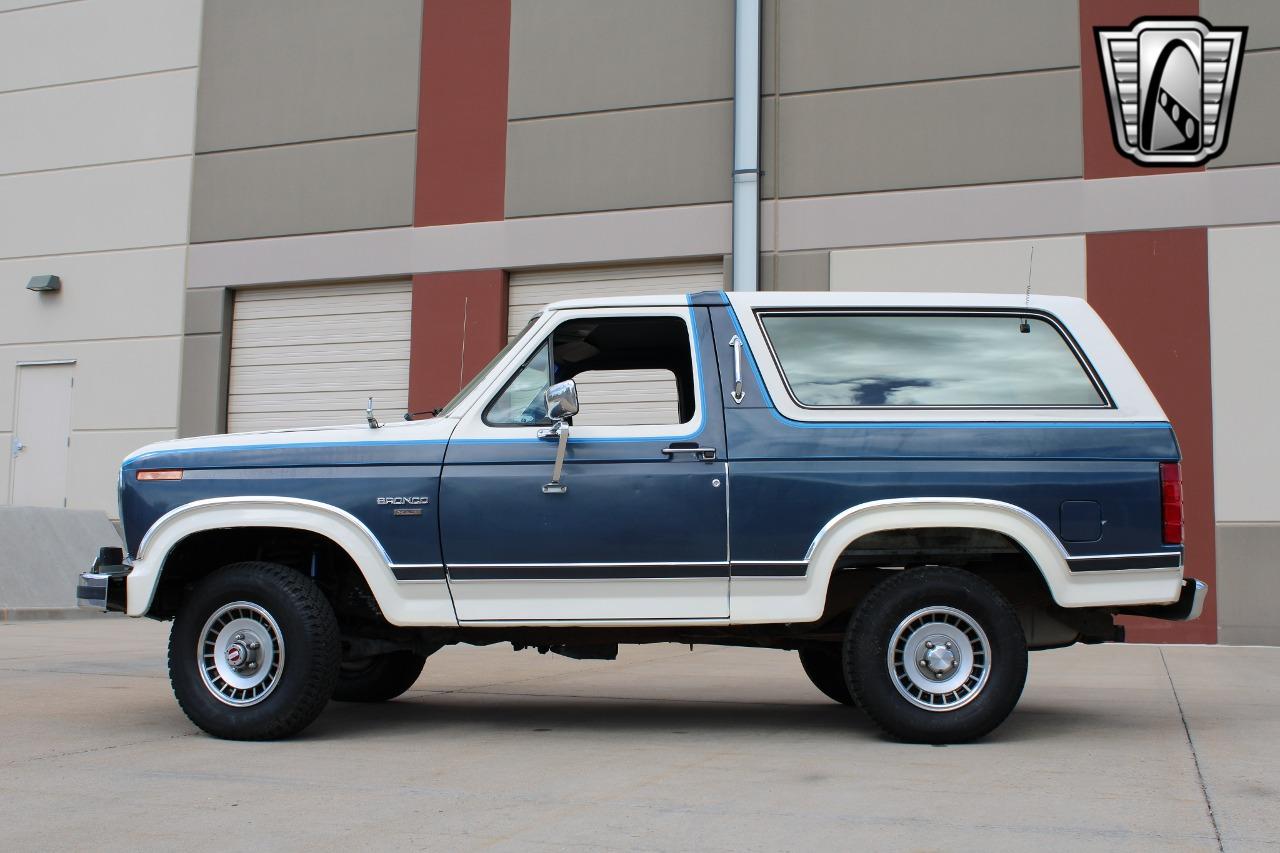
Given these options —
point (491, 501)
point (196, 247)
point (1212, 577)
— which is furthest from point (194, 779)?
point (196, 247)

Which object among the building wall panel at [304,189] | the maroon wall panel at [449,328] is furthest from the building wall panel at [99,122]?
the maroon wall panel at [449,328]

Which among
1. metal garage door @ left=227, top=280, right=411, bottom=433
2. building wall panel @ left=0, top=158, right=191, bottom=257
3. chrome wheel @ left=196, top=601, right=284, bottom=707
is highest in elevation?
building wall panel @ left=0, top=158, right=191, bottom=257

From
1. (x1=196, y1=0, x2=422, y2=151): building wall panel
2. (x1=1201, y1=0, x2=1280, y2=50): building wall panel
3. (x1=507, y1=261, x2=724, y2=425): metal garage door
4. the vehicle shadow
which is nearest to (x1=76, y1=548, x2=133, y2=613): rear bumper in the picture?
the vehicle shadow

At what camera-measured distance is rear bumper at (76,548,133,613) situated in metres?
6.42

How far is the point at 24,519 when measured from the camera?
16.0m

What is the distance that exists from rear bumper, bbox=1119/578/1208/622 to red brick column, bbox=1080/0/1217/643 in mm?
7074

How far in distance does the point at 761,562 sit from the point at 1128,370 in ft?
6.75

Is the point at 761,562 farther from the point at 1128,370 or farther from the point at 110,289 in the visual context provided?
the point at 110,289

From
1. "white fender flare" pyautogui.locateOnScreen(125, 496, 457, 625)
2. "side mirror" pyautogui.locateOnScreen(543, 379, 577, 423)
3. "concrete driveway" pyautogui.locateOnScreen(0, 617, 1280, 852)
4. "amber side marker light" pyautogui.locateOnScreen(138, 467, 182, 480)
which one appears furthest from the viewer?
"amber side marker light" pyautogui.locateOnScreen(138, 467, 182, 480)

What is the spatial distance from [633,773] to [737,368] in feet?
6.64

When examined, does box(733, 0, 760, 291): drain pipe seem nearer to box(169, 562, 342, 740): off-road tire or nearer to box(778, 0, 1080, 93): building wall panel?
box(778, 0, 1080, 93): building wall panel

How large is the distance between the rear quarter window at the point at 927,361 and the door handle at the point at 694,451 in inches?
20.1

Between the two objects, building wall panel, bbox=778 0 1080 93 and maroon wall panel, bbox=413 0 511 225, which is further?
maroon wall panel, bbox=413 0 511 225

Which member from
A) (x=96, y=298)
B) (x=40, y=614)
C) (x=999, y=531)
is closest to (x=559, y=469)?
(x=999, y=531)
